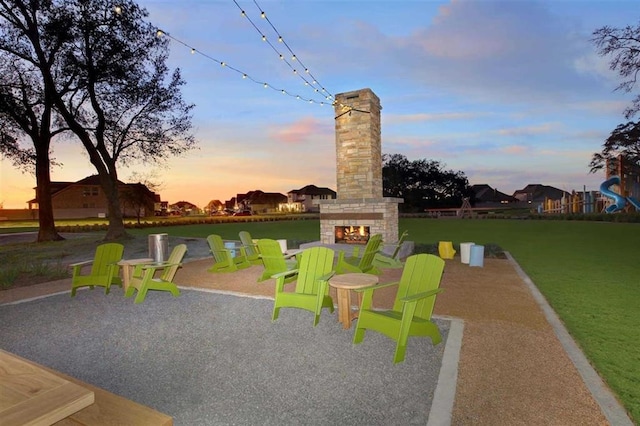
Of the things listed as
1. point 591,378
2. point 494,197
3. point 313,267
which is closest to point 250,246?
point 313,267

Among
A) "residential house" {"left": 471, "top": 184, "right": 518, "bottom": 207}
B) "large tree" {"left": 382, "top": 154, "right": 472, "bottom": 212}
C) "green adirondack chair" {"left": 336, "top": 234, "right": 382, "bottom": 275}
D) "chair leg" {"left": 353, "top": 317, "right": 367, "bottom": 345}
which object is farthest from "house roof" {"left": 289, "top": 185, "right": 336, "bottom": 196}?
"chair leg" {"left": 353, "top": 317, "right": 367, "bottom": 345}

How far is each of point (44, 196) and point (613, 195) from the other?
39387mm

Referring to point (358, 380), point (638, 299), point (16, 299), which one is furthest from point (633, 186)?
point (16, 299)

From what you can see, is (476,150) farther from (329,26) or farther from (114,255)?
(114,255)

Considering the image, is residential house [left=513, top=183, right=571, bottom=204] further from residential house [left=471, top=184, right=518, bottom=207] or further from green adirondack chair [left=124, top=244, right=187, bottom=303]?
green adirondack chair [left=124, top=244, right=187, bottom=303]

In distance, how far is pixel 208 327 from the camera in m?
4.39

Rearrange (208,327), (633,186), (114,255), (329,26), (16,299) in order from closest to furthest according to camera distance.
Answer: (208,327) → (16,299) → (114,255) → (329,26) → (633,186)

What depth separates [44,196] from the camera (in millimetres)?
17516

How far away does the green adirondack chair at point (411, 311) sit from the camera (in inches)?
132

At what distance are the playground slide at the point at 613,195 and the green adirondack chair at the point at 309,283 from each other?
109 feet

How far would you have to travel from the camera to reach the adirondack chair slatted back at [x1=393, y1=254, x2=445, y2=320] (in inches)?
151

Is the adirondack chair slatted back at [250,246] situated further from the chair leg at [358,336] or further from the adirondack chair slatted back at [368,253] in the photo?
the chair leg at [358,336]

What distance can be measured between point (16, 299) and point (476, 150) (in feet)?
Answer: 91.1

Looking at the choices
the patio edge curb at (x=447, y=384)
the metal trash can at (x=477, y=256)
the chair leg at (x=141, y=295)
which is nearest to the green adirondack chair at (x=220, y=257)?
the chair leg at (x=141, y=295)
